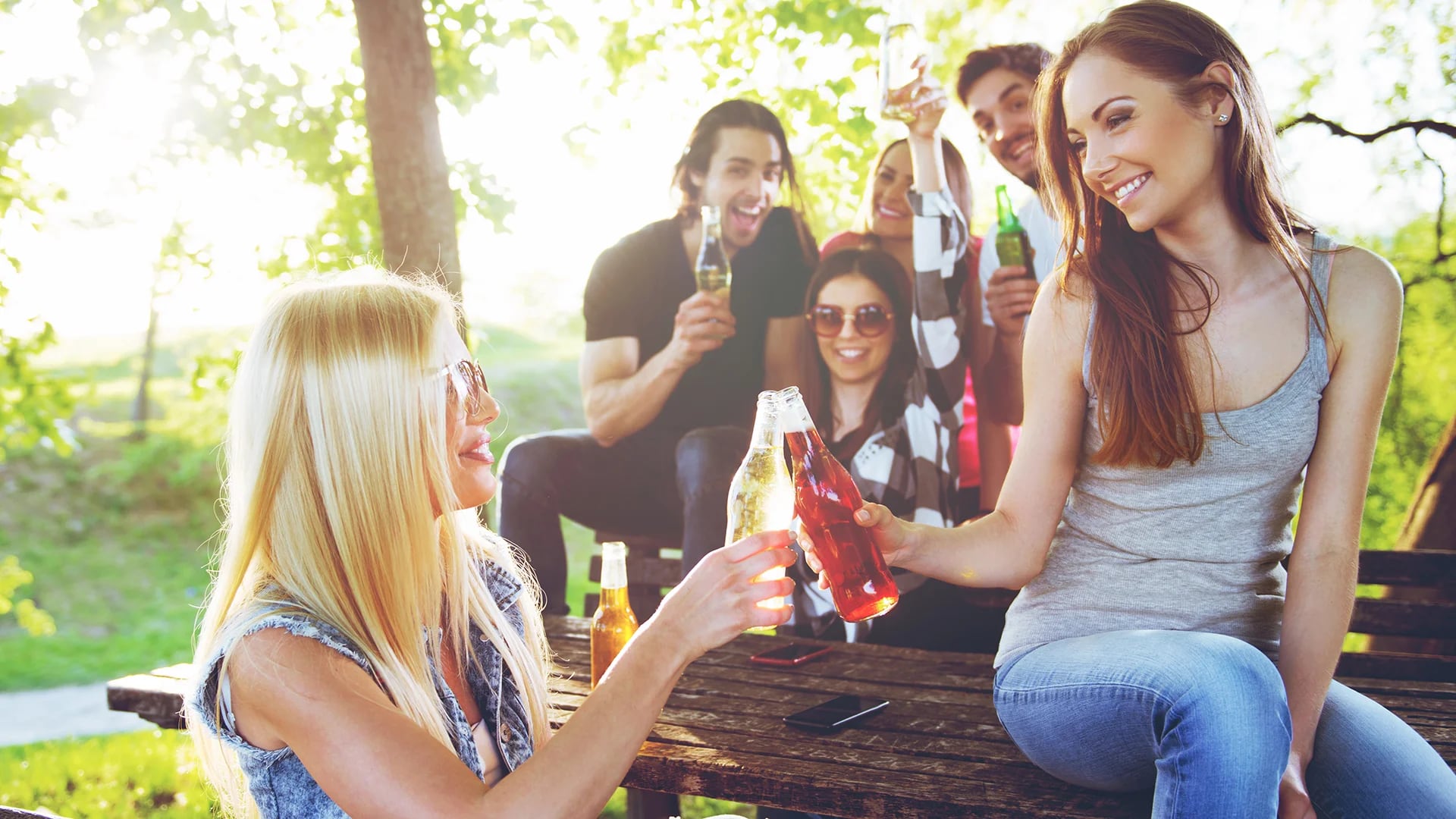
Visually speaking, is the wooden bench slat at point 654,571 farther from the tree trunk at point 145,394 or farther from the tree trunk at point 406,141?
the tree trunk at point 145,394

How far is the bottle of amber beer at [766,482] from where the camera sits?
200 cm

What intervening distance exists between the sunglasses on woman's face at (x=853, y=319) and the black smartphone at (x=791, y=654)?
1.33 meters

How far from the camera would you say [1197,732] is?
172 centimetres

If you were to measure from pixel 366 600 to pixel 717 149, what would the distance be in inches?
107

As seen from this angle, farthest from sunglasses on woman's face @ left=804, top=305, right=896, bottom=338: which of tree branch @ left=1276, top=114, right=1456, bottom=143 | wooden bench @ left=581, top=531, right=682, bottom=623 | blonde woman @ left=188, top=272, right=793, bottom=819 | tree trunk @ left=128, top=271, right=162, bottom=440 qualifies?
tree trunk @ left=128, top=271, right=162, bottom=440

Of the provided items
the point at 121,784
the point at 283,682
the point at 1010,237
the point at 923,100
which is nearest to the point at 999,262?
the point at 1010,237

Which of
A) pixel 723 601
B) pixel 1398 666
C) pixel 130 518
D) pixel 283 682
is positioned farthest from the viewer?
pixel 130 518

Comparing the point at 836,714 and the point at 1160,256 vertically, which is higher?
the point at 1160,256

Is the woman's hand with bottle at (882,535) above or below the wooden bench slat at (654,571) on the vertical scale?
above

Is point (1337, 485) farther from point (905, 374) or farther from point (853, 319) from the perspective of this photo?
point (853, 319)

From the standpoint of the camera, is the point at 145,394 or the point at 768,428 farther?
the point at 145,394

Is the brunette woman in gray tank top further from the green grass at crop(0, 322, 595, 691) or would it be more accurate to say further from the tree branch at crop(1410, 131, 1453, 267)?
the green grass at crop(0, 322, 595, 691)

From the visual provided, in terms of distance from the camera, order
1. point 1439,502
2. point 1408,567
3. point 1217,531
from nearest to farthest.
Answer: point 1217,531, point 1408,567, point 1439,502

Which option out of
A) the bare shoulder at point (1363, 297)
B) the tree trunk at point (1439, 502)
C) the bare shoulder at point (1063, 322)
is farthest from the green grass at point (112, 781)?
the tree trunk at point (1439, 502)
